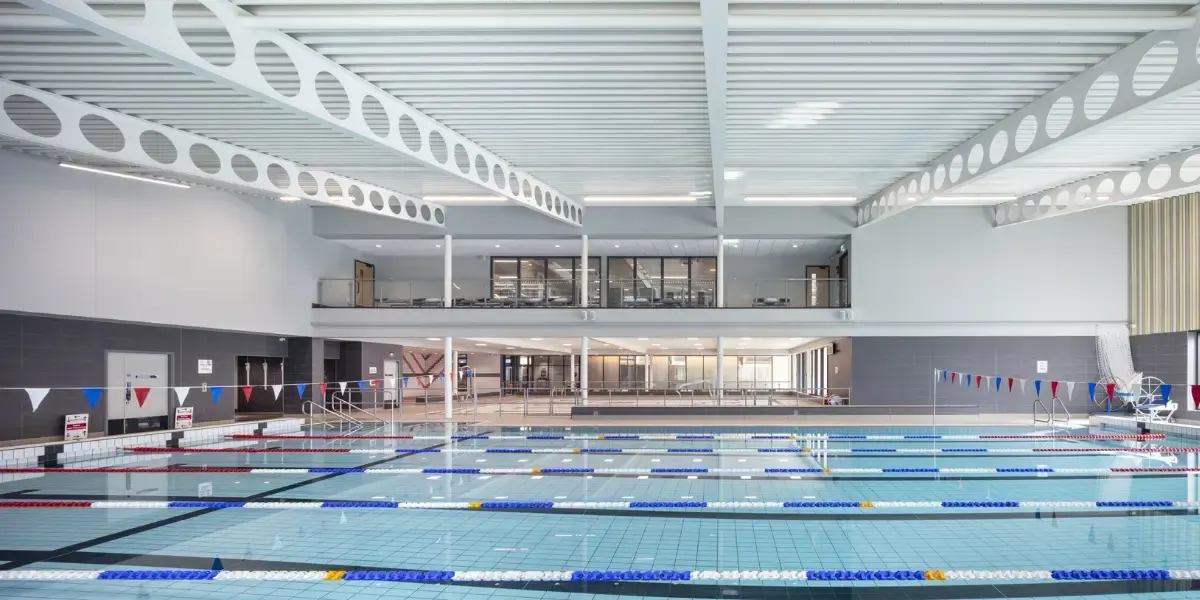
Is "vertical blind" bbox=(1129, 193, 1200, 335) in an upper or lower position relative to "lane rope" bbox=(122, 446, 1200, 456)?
upper

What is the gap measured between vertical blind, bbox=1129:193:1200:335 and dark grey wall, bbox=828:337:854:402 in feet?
19.7

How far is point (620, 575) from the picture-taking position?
4.55 meters

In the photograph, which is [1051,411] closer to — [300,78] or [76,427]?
[300,78]

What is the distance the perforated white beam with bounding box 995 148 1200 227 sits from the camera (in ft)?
38.4

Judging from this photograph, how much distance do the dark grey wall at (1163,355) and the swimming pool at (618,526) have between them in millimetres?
5823

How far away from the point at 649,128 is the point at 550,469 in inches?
186

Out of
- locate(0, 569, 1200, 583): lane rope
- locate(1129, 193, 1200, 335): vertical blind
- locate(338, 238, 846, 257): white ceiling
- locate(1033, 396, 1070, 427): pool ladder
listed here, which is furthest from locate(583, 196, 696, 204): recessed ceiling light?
locate(0, 569, 1200, 583): lane rope

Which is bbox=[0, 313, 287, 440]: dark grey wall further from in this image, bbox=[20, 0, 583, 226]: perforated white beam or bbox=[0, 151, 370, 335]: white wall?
bbox=[20, 0, 583, 226]: perforated white beam

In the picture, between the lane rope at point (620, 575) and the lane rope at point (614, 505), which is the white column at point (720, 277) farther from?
the lane rope at point (620, 575)

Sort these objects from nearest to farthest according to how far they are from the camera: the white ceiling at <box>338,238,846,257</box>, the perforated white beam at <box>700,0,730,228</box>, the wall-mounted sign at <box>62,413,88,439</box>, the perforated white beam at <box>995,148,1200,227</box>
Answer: the perforated white beam at <box>700,0,730,228</box> → the wall-mounted sign at <box>62,413,88,439</box> → the perforated white beam at <box>995,148,1200,227</box> → the white ceiling at <box>338,238,846,257</box>

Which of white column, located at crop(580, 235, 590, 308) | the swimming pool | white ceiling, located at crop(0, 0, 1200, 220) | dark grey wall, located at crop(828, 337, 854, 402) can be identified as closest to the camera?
the swimming pool

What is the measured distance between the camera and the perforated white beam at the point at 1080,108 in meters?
6.55

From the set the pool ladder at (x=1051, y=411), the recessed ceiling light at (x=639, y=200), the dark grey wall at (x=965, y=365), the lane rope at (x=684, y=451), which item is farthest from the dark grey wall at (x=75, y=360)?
the pool ladder at (x=1051, y=411)

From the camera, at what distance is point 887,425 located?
14.4 metres
